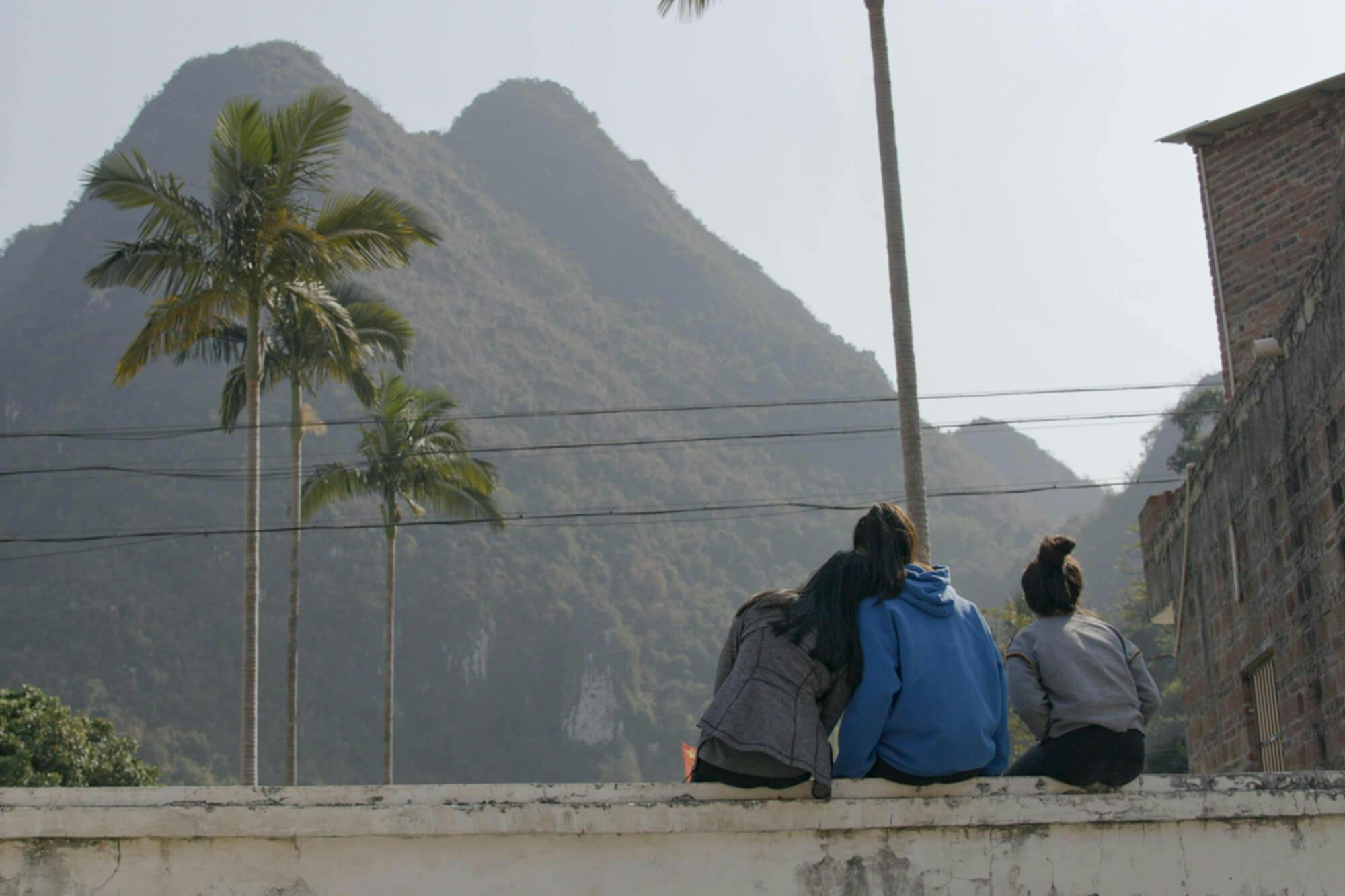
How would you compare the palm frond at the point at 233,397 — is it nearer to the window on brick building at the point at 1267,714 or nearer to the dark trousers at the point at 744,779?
the window on brick building at the point at 1267,714

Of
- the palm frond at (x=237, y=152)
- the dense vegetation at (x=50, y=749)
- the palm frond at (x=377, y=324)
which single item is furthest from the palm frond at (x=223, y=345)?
the dense vegetation at (x=50, y=749)

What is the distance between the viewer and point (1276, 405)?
9.19 m

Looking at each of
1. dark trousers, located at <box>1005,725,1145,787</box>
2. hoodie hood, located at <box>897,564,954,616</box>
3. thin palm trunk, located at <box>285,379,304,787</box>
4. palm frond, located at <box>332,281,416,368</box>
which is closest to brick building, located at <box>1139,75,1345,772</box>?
dark trousers, located at <box>1005,725,1145,787</box>

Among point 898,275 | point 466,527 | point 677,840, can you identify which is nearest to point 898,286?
point 898,275

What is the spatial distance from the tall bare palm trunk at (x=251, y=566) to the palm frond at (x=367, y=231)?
1250 mm

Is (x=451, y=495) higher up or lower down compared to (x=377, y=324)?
lower down

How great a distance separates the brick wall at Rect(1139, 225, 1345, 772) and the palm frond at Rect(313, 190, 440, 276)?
1019cm

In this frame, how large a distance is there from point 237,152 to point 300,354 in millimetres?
3546

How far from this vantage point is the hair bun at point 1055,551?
5047mm

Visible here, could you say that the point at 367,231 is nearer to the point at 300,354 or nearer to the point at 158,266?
the point at 158,266

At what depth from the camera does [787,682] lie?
4.34 metres

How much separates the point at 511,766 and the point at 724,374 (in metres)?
51.7

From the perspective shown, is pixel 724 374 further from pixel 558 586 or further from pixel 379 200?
pixel 379 200

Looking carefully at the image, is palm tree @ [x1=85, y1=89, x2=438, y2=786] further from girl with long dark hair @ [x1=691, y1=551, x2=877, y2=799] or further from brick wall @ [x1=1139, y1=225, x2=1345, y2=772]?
girl with long dark hair @ [x1=691, y1=551, x2=877, y2=799]
